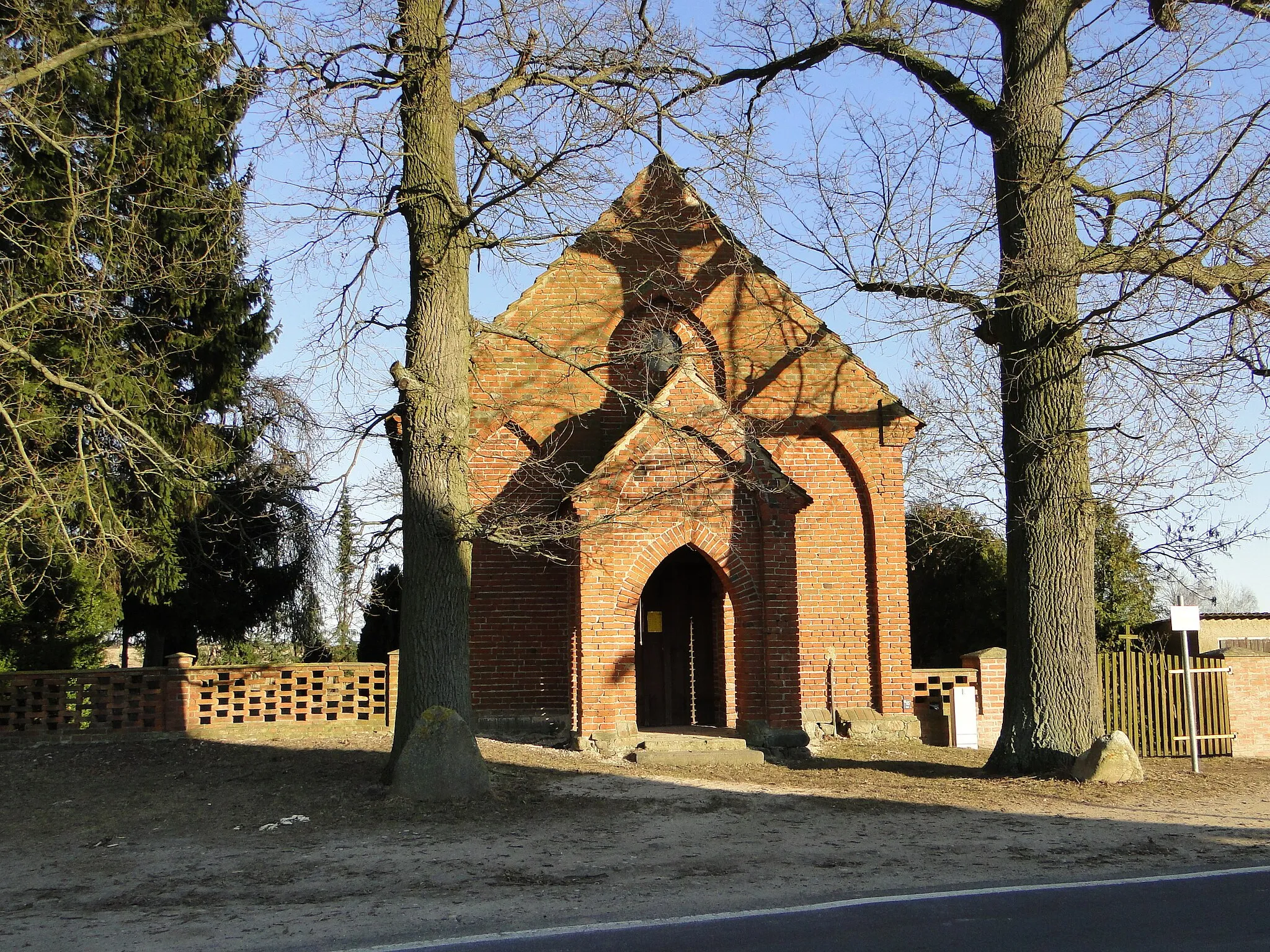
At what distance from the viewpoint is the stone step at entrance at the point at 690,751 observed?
13.6 meters

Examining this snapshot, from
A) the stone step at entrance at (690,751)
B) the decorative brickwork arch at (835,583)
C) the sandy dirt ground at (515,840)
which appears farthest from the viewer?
the decorative brickwork arch at (835,583)

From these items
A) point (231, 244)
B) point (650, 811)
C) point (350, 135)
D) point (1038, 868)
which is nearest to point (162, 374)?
point (231, 244)

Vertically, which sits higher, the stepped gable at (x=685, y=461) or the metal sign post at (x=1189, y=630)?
the stepped gable at (x=685, y=461)

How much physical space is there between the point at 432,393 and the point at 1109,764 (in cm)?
828

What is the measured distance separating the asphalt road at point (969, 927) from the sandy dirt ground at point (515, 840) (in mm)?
416

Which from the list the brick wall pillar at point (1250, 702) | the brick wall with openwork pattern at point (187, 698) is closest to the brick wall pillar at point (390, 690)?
the brick wall with openwork pattern at point (187, 698)

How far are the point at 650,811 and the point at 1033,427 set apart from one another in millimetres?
6219

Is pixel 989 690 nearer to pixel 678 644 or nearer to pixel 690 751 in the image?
pixel 678 644

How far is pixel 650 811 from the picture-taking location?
34.5ft

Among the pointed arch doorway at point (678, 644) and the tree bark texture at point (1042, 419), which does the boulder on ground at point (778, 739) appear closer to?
A: the pointed arch doorway at point (678, 644)

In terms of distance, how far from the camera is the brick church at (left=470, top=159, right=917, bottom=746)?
48.0ft

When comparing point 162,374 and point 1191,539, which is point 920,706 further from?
point 162,374

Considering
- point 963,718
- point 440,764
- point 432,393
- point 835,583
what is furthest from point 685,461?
point 963,718

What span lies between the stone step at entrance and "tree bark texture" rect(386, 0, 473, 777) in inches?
131
